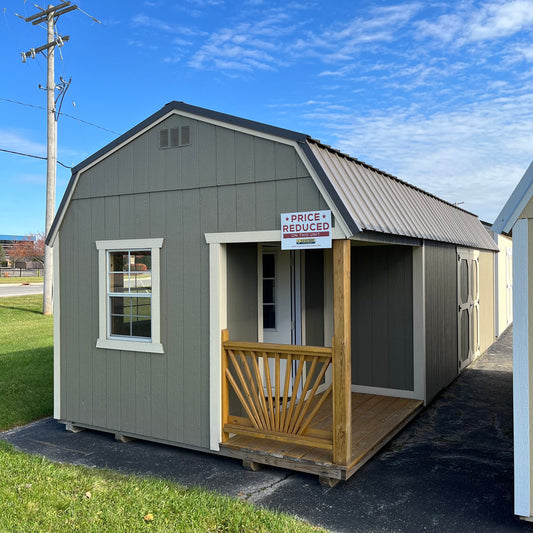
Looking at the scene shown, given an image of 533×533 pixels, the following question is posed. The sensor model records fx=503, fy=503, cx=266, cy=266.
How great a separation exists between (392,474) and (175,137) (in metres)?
3.97

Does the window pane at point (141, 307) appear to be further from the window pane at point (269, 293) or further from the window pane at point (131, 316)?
the window pane at point (269, 293)

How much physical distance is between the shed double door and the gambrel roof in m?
1.72

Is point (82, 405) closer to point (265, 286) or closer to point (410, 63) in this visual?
point (265, 286)

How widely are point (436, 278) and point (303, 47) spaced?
6756 mm

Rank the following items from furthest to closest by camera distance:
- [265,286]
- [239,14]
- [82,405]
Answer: [239,14]
[265,286]
[82,405]

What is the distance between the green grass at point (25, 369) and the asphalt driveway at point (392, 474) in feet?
1.87

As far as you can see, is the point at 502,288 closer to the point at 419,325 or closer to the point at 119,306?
the point at 419,325

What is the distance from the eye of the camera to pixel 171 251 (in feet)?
17.5

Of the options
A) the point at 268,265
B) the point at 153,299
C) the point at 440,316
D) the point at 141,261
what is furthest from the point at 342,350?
the point at 440,316

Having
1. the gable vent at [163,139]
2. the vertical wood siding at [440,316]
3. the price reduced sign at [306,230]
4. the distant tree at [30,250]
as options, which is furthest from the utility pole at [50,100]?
the distant tree at [30,250]

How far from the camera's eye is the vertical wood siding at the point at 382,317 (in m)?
6.91

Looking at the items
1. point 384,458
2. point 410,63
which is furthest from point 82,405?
point 410,63

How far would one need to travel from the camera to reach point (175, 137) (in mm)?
5328

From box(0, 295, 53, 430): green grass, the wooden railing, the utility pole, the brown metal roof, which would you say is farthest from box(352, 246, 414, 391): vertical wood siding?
the utility pole
